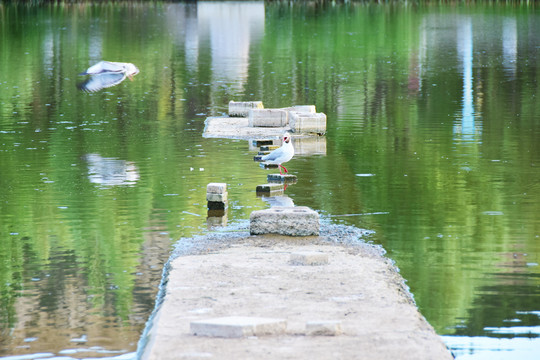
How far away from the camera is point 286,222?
1317 centimetres

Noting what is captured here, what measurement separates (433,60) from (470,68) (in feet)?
12.0

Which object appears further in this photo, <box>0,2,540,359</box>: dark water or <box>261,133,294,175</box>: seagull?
<box>261,133,294,175</box>: seagull

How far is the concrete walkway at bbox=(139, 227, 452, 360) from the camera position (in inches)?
329

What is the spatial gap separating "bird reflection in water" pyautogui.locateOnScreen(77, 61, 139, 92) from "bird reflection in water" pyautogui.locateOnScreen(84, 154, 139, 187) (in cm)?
141

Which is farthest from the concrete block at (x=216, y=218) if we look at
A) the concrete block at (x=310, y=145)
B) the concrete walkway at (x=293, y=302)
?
the concrete block at (x=310, y=145)

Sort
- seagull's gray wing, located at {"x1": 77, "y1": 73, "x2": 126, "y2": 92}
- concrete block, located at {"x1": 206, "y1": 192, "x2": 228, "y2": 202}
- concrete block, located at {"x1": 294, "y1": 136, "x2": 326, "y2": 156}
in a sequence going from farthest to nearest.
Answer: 1. concrete block, located at {"x1": 294, "y1": 136, "x2": 326, "y2": 156}
2. seagull's gray wing, located at {"x1": 77, "y1": 73, "x2": 126, "y2": 92}
3. concrete block, located at {"x1": 206, "y1": 192, "x2": 228, "y2": 202}

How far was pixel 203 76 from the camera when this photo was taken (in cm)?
3984

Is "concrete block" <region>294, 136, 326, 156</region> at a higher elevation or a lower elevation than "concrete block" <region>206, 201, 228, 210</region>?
lower

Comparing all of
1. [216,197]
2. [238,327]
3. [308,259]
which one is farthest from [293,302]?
[216,197]

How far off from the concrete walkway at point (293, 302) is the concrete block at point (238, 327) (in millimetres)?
35

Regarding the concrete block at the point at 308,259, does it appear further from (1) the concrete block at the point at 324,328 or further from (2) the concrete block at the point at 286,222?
(1) the concrete block at the point at 324,328

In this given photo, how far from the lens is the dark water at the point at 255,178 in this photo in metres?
10.7

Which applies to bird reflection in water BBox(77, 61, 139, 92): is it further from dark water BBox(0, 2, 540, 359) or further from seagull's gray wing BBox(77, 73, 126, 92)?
dark water BBox(0, 2, 540, 359)

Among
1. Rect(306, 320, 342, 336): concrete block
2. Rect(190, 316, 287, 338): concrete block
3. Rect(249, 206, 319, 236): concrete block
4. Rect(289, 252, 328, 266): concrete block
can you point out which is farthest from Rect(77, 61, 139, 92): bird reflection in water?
Rect(306, 320, 342, 336): concrete block
